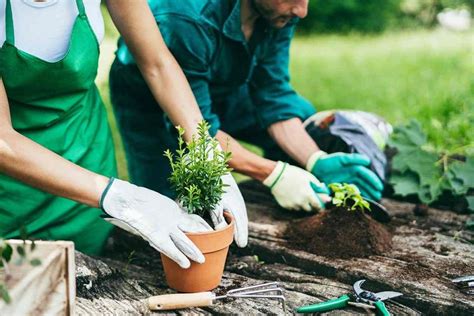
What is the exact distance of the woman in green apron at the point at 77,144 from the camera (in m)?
1.95

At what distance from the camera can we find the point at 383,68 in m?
7.23

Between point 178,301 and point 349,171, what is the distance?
1.20 meters

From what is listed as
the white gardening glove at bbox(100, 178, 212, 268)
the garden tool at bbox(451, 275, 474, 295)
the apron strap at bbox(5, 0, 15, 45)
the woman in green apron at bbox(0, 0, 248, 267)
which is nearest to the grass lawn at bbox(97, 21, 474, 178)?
the garden tool at bbox(451, 275, 474, 295)

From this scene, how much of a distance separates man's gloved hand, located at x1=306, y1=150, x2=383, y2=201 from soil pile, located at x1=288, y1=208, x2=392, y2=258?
34 cm

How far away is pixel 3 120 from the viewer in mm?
1984

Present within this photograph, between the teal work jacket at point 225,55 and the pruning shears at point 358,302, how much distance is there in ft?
3.23

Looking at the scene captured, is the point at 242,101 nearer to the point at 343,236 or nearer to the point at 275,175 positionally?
the point at 275,175

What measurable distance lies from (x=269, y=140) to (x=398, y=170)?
700 mm

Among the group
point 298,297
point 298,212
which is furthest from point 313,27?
point 298,297

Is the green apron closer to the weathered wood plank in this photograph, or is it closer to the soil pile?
the weathered wood plank

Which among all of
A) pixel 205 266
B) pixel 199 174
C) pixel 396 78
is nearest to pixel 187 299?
pixel 205 266

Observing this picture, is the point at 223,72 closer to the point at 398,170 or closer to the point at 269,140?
the point at 269,140

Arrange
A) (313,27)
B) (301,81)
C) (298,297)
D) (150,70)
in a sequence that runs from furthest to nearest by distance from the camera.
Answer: (313,27), (301,81), (150,70), (298,297)

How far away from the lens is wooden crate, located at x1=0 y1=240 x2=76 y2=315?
161 centimetres
